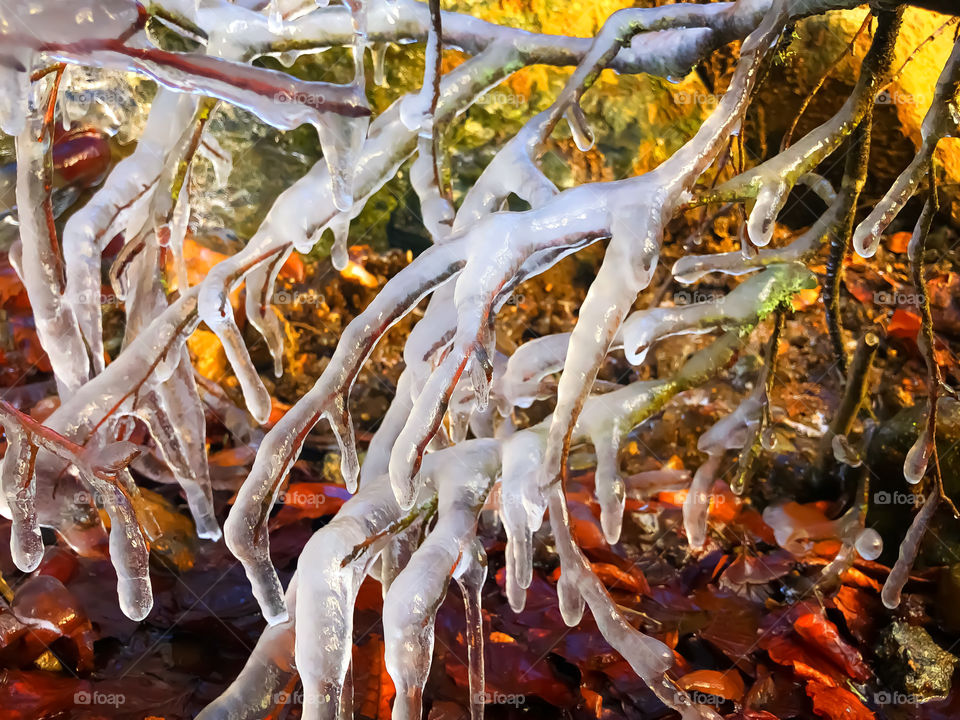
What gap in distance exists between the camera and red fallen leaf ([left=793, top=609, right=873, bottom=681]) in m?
2.16

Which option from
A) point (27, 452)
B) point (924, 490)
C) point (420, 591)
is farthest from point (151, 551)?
point (924, 490)

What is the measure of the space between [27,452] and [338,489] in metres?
1.79

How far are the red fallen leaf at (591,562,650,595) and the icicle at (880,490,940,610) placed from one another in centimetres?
76

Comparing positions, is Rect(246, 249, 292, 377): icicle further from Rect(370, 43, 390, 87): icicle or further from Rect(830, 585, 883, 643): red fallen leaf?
Rect(830, 585, 883, 643): red fallen leaf

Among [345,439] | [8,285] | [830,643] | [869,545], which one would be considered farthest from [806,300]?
[8,285]

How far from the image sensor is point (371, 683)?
1.91 metres

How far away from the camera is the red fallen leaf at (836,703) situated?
77.9 inches

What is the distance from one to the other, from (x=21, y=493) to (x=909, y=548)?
2.06 metres

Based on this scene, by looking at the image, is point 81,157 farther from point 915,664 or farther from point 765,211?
point 915,664

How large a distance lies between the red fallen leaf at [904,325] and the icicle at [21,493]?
138 inches

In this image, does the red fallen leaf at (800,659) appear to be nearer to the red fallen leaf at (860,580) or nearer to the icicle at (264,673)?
the red fallen leaf at (860,580)

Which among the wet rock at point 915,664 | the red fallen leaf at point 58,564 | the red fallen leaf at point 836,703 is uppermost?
the red fallen leaf at point 58,564

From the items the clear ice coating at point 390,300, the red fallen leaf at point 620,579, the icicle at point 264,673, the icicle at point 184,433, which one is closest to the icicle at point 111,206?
the clear ice coating at point 390,300

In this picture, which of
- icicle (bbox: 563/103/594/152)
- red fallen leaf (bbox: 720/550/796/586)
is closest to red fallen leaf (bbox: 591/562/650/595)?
red fallen leaf (bbox: 720/550/796/586)
